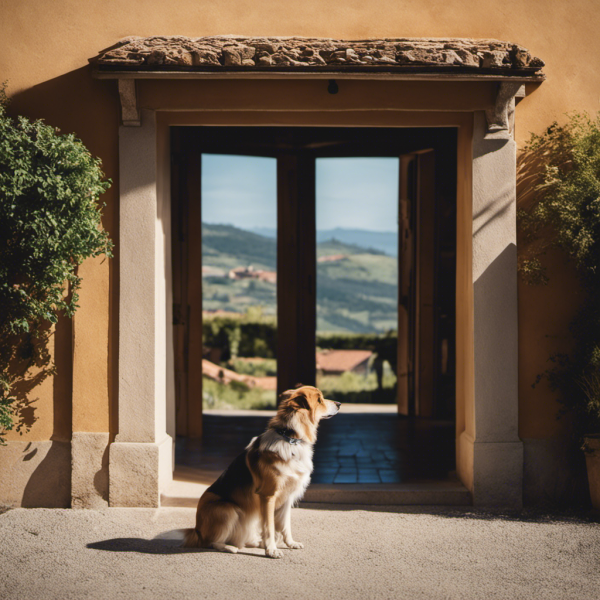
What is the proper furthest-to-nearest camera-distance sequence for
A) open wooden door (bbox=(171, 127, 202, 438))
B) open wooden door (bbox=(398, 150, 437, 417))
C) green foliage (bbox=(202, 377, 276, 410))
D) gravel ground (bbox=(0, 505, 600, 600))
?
green foliage (bbox=(202, 377, 276, 410)), open wooden door (bbox=(398, 150, 437, 417)), open wooden door (bbox=(171, 127, 202, 438)), gravel ground (bbox=(0, 505, 600, 600))

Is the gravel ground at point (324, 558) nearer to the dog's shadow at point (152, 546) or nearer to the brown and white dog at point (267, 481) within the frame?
the dog's shadow at point (152, 546)

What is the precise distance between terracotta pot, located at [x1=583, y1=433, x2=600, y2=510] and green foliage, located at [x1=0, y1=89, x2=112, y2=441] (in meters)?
3.98

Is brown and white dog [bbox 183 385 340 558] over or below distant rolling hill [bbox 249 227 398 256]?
below

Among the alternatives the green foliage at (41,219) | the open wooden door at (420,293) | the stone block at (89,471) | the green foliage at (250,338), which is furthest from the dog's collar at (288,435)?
the green foliage at (250,338)

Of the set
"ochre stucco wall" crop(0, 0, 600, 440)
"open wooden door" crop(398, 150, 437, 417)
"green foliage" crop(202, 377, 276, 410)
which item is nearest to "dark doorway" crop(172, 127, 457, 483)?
"open wooden door" crop(398, 150, 437, 417)

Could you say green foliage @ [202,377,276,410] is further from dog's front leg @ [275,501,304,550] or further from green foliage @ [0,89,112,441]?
dog's front leg @ [275,501,304,550]

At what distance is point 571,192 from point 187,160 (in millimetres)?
4711

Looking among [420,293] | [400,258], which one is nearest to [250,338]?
[400,258]

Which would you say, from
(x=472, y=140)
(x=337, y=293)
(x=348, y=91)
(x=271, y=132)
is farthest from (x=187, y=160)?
(x=337, y=293)

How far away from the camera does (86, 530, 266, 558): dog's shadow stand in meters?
4.35

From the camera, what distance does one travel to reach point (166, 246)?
19.0ft

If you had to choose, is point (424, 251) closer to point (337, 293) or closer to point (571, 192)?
point (571, 192)

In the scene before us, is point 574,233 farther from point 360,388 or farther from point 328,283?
point 328,283

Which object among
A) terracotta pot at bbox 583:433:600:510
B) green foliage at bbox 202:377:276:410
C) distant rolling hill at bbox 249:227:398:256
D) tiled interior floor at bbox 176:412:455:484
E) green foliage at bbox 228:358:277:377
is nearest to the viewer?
terracotta pot at bbox 583:433:600:510
